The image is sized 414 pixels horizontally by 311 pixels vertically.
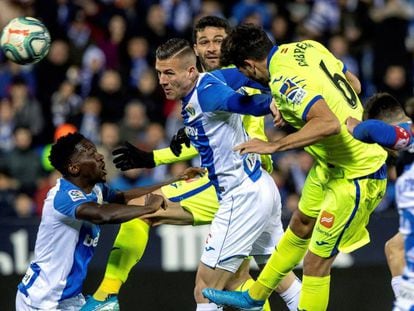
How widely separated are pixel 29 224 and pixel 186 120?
3544 mm

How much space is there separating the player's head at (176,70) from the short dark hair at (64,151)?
2.24 ft

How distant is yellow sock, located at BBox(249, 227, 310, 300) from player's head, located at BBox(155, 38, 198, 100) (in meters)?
1.26

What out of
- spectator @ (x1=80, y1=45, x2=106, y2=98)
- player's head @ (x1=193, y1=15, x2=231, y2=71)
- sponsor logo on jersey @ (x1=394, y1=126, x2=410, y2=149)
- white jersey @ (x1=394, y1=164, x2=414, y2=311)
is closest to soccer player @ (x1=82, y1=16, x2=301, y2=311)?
player's head @ (x1=193, y1=15, x2=231, y2=71)

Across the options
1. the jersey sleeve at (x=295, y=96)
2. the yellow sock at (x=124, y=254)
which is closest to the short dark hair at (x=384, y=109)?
the jersey sleeve at (x=295, y=96)

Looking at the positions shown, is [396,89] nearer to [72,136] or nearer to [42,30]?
[42,30]

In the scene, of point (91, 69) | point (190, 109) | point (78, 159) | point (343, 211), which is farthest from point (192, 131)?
point (91, 69)

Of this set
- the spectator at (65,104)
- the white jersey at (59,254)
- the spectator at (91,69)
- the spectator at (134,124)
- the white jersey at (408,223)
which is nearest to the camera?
the white jersey at (408,223)

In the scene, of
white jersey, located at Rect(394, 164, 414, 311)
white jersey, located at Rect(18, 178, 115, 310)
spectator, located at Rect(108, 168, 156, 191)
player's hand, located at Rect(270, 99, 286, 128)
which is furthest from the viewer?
spectator, located at Rect(108, 168, 156, 191)

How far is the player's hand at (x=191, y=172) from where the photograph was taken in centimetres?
836

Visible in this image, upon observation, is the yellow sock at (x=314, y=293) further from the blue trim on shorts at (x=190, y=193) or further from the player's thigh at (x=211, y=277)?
the blue trim on shorts at (x=190, y=193)

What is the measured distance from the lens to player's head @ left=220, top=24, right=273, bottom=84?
7.59 meters

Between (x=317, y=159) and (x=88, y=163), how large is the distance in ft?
5.07

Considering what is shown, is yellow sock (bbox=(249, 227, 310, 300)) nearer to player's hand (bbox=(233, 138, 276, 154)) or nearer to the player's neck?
player's hand (bbox=(233, 138, 276, 154))

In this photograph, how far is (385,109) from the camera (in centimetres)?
708
